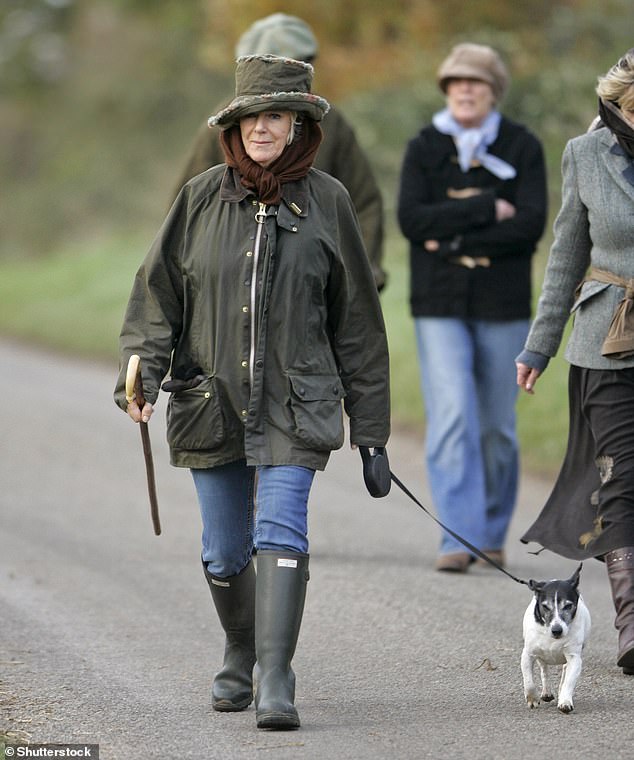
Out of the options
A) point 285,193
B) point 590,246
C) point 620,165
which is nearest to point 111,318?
point 590,246

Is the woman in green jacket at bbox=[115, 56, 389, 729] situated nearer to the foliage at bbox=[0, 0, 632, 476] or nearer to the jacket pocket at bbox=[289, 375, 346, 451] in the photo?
the jacket pocket at bbox=[289, 375, 346, 451]

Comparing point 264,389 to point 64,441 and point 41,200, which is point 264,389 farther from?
point 41,200

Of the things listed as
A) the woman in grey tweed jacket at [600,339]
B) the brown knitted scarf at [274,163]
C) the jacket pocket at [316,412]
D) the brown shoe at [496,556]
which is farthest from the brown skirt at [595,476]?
the brown shoe at [496,556]

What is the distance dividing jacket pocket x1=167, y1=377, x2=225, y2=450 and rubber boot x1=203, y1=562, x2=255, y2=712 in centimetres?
46

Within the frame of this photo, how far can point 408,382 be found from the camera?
15.3 m

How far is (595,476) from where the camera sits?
20.9ft

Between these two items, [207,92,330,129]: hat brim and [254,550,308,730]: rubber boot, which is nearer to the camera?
[254,550,308,730]: rubber boot

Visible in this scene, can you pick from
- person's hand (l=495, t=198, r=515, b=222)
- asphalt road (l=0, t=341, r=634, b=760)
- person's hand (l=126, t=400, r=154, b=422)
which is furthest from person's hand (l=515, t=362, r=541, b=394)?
person's hand (l=495, t=198, r=515, b=222)

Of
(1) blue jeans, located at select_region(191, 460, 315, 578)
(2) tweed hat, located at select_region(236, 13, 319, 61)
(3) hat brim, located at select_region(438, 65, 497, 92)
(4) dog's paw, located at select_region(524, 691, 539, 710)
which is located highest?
(2) tweed hat, located at select_region(236, 13, 319, 61)

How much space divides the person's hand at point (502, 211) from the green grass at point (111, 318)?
357 centimetres

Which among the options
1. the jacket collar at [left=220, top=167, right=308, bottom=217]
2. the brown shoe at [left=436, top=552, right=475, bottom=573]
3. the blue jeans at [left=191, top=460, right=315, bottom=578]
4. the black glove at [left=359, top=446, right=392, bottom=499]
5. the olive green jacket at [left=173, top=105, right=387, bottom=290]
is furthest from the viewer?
the olive green jacket at [left=173, top=105, right=387, bottom=290]

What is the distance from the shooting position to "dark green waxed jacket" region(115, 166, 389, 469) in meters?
5.38

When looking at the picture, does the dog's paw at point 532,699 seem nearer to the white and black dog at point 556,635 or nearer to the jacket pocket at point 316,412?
the white and black dog at point 556,635

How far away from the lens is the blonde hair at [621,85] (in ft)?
19.8
